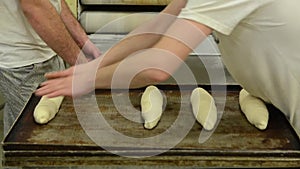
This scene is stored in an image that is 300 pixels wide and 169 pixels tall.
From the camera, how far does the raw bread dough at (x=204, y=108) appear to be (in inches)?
37.3

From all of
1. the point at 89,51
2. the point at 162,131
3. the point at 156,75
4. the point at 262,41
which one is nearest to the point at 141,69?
the point at 156,75

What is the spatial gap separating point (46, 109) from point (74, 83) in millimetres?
124

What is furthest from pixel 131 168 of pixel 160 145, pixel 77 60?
pixel 77 60

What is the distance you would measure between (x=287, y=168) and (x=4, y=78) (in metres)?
0.94

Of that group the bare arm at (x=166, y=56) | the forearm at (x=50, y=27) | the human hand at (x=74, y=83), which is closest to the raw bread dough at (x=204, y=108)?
the bare arm at (x=166, y=56)

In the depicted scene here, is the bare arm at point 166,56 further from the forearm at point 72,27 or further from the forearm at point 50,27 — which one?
the forearm at point 72,27

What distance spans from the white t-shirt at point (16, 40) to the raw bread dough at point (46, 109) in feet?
1.23

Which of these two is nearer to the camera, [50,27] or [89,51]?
[50,27]

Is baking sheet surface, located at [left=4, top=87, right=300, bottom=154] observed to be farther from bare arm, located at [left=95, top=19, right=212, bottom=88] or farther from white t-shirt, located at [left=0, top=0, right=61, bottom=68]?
white t-shirt, located at [left=0, top=0, right=61, bottom=68]

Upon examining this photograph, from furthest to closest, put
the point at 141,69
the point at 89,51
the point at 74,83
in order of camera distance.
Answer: the point at 89,51 → the point at 74,83 → the point at 141,69

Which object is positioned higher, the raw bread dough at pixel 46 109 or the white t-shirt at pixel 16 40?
the raw bread dough at pixel 46 109

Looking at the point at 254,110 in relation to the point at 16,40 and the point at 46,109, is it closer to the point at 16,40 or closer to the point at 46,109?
the point at 46,109

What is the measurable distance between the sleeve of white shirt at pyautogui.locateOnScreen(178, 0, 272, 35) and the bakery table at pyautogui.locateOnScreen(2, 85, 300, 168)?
0.23 meters

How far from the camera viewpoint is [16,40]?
1384mm
